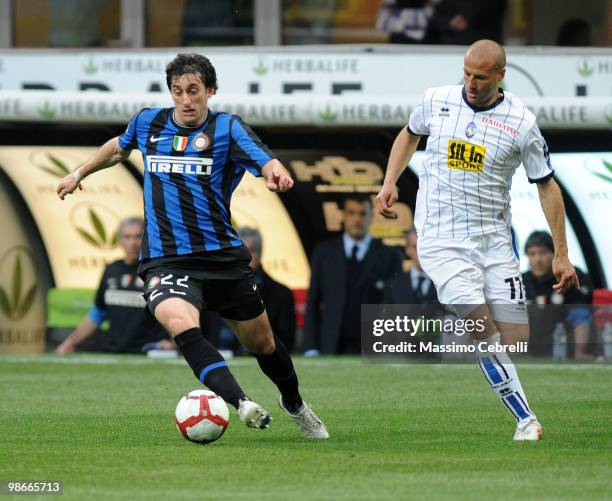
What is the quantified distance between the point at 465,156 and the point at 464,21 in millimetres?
9821

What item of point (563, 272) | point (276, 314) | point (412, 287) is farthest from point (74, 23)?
point (563, 272)

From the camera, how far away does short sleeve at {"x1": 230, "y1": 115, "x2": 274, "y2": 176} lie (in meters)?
8.48

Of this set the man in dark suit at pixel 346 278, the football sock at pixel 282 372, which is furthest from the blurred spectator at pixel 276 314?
the football sock at pixel 282 372

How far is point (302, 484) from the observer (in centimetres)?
691

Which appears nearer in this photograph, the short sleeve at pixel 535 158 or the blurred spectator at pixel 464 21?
the short sleeve at pixel 535 158

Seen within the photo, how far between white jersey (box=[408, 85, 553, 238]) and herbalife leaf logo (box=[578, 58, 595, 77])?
8344mm

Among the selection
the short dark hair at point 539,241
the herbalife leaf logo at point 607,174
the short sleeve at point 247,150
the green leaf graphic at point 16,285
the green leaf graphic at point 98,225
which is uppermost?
the short sleeve at point 247,150

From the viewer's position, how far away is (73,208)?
62.7 feet

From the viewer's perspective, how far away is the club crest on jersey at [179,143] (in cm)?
866

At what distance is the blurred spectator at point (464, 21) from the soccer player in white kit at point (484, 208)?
9.47m

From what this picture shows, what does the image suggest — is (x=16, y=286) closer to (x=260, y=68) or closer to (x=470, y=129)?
(x=260, y=68)

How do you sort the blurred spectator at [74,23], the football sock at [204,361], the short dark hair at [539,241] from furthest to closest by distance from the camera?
the blurred spectator at [74,23]
the short dark hair at [539,241]
the football sock at [204,361]

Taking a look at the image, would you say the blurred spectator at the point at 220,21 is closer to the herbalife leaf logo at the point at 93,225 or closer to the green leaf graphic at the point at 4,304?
the herbalife leaf logo at the point at 93,225

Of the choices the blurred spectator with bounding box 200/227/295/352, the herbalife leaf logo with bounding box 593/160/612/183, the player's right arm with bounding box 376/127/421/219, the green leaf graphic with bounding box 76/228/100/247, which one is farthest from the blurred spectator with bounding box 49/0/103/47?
the player's right arm with bounding box 376/127/421/219
